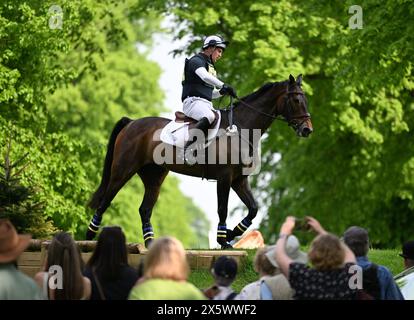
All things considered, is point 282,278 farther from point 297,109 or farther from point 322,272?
point 297,109

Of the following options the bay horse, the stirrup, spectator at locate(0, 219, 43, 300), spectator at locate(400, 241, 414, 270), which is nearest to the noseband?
the bay horse

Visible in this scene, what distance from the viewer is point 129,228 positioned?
4288 centimetres

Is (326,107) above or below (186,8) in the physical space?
below

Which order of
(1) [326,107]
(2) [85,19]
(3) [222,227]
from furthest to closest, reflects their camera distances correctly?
(1) [326,107]
(2) [85,19]
(3) [222,227]

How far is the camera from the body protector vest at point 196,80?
17500 millimetres

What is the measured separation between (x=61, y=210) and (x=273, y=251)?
54.3 ft

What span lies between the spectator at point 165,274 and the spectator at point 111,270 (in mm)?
1176

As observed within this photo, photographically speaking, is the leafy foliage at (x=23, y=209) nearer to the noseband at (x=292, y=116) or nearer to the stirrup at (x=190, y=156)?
the stirrup at (x=190, y=156)

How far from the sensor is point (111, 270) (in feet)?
33.9

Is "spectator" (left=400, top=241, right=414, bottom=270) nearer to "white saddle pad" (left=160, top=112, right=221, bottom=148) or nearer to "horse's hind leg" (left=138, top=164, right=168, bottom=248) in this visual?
"white saddle pad" (left=160, top=112, right=221, bottom=148)

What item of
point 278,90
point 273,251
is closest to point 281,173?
point 278,90

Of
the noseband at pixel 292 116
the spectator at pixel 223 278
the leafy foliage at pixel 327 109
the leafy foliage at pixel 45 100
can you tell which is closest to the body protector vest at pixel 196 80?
the noseband at pixel 292 116

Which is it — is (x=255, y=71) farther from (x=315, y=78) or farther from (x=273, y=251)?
(x=273, y=251)

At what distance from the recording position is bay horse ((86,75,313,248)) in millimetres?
17453
